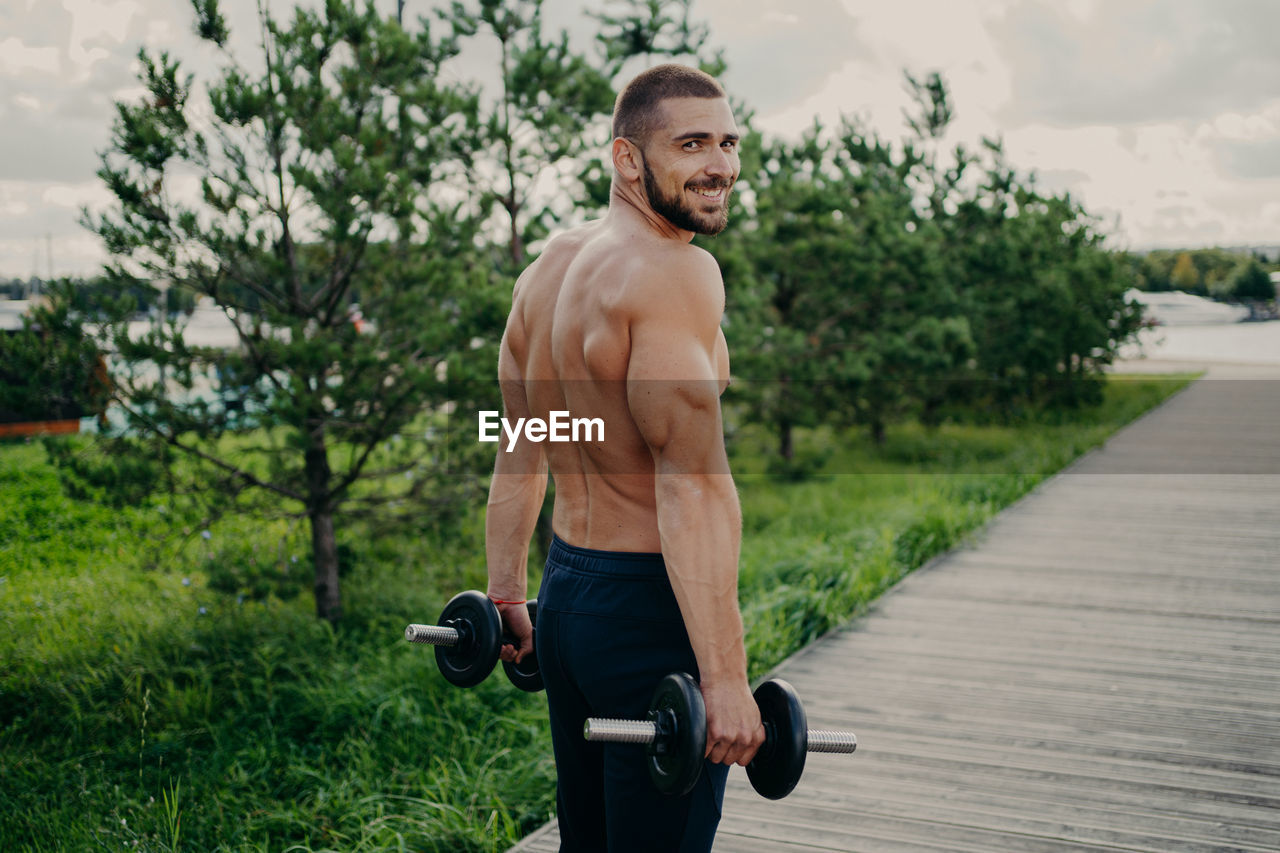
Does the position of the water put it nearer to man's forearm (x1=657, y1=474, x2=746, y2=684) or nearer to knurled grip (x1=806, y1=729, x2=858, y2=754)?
knurled grip (x1=806, y1=729, x2=858, y2=754)

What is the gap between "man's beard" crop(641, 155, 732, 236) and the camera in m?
1.85

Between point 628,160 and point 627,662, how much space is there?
3.06ft

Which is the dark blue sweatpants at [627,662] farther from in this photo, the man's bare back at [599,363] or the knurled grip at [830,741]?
the knurled grip at [830,741]

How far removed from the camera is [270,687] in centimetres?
512

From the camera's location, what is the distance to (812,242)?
10.8m

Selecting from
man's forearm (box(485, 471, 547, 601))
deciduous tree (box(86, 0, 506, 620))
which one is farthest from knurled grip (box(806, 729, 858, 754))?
deciduous tree (box(86, 0, 506, 620))

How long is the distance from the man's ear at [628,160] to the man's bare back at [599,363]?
0.32 feet

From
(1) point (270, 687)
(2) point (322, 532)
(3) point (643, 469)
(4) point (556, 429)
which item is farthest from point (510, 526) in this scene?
(2) point (322, 532)

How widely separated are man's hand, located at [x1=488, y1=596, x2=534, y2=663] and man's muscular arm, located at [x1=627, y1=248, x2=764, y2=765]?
0.64m

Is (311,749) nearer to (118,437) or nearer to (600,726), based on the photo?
(118,437)

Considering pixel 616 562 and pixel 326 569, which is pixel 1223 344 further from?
pixel 616 562

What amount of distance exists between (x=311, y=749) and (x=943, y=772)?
2.84 m

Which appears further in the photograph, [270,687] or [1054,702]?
[270,687]

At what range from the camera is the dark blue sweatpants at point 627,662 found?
1807mm
